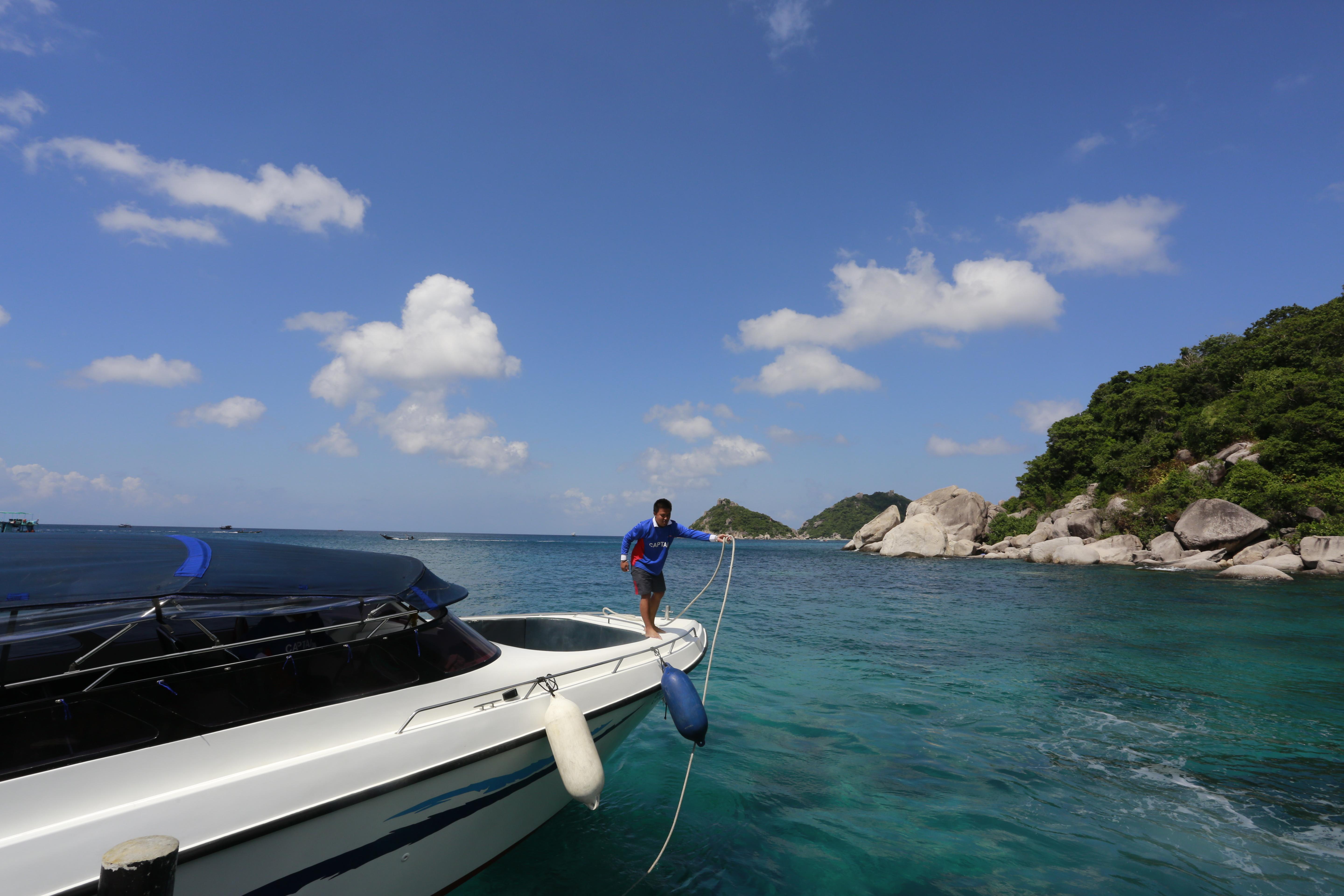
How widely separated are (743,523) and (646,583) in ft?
477

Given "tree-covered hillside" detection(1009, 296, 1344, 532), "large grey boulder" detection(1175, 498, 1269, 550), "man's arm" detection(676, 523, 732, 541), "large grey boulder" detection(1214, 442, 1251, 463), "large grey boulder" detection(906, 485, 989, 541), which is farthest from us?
"large grey boulder" detection(906, 485, 989, 541)

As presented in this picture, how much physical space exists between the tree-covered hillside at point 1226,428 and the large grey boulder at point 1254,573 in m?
6.94

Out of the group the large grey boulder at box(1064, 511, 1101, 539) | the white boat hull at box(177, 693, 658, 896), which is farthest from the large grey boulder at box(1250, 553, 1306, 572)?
the white boat hull at box(177, 693, 658, 896)

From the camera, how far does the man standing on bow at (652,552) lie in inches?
257

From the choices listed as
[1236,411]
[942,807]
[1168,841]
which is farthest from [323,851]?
[1236,411]

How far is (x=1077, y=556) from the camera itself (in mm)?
33062

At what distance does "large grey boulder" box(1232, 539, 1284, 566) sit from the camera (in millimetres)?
26766

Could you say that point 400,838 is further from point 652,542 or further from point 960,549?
point 960,549

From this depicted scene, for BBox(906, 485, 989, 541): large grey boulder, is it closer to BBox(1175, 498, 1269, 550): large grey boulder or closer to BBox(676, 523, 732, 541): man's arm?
BBox(1175, 498, 1269, 550): large grey boulder

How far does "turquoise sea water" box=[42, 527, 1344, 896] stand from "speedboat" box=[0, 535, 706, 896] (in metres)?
1.04

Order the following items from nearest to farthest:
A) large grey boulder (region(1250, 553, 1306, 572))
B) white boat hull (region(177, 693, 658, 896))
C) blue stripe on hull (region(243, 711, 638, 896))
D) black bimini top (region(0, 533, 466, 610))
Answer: white boat hull (region(177, 693, 658, 896))
blue stripe on hull (region(243, 711, 638, 896))
black bimini top (region(0, 533, 466, 610))
large grey boulder (region(1250, 553, 1306, 572))

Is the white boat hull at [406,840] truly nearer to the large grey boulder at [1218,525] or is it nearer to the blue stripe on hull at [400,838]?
the blue stripe on hull at [400,838]

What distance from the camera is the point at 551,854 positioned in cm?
443

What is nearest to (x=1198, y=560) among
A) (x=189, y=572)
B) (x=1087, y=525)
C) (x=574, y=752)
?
(x=1087, y=525)
